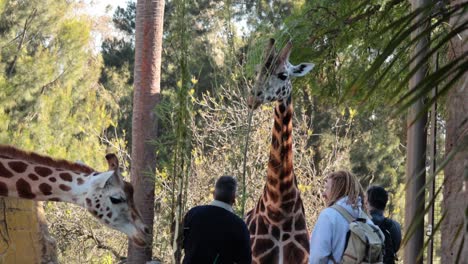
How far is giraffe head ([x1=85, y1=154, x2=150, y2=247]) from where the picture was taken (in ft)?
25.1

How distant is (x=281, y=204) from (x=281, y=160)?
40 cm

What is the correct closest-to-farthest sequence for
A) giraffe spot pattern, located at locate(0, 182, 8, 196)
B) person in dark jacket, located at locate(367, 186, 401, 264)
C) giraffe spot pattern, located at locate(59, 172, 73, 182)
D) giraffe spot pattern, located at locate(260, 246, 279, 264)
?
1. person in dark jacket, located at locate(367, 186, 401, 264)
2. giraffe spot pattern, located at locate(0, 182, 8, 196)
3. giraffe spot pattern, located at locate(59, 172, 73, 182)
4. giraffe spot pattern, located at locate(260, 246, 279, 264)

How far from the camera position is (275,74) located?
7969mm

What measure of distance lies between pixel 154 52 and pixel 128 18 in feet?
60.1

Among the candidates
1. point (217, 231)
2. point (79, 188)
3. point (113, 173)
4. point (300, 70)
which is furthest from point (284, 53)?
point (217, 231)

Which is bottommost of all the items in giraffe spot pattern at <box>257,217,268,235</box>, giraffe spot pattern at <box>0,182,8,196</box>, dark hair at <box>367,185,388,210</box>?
giraffe spot pattern at <box>257,217,268,235</box>

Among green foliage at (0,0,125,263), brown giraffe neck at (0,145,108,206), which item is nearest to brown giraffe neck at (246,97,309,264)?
brown giraffe neck at (0,145,108,206)

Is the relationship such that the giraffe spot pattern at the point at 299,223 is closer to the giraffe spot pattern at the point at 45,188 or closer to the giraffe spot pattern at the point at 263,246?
the giraffe spot pattern at the point at 263,246

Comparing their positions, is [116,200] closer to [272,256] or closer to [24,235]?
[272,256]

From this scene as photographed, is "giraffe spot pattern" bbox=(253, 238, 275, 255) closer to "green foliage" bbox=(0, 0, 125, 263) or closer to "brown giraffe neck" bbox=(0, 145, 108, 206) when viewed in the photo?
"brown giraffe neck" bbox=(0, 145, 108, 206)

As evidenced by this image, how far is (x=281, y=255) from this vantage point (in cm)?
798

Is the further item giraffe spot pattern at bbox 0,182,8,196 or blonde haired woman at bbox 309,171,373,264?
giraffe spot pattern at bbox 0,182,8,196

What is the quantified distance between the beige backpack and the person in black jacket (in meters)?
0.71

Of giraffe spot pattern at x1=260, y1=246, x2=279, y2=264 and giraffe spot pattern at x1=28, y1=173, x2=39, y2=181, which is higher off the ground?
giraffe spot pattern at x1=28, y1=173, x2=39, y2=181
